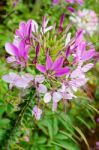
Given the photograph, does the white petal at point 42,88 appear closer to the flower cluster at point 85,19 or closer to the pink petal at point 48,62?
the pink petal at point 48,62

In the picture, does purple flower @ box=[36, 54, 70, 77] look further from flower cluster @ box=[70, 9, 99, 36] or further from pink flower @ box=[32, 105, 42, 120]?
flower cluster @ box=[70, 9, 99, 36]

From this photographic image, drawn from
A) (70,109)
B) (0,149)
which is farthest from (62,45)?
(70,109)

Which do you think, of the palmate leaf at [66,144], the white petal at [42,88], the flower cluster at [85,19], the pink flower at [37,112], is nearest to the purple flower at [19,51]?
the white petal at [42,88]

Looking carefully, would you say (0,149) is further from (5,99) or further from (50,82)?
(50,82)

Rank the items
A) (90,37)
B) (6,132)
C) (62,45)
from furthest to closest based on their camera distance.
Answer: (90,37) → (6,132) → (62,45)

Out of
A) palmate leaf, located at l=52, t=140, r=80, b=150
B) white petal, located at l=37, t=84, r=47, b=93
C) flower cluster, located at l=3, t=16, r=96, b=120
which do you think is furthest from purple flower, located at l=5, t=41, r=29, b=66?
palmate leaf, located at l=52, t=140, r=80, b=150

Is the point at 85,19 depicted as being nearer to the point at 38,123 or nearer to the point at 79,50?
the point at 38,123
